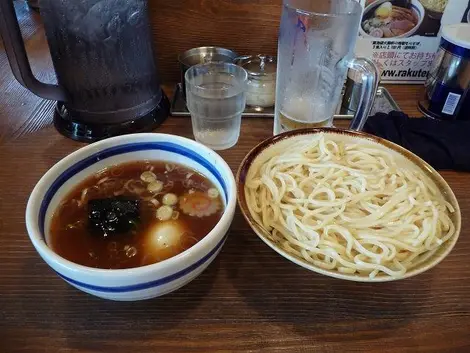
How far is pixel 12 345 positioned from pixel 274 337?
44 cm

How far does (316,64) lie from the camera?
3.69 feet

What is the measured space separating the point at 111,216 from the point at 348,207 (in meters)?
0.49

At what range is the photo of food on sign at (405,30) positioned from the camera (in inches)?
50.7

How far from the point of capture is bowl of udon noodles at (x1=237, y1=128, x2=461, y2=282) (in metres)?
0.72

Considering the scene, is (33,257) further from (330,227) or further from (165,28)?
(165,28)

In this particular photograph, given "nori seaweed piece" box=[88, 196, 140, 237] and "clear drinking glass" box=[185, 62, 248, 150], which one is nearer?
"nori seaweed piece" box=[88, 196, 140, 237]

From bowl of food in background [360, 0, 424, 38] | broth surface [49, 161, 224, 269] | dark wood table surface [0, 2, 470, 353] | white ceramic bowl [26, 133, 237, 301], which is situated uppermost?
bowl of food in background [360, 0, 424, 38]

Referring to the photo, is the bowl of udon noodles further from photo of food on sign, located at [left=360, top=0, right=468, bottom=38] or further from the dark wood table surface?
photo of food on sign, located at [left=360, top=0, right=468, bottom=38]

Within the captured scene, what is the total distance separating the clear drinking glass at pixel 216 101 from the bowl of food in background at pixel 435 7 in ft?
2.17

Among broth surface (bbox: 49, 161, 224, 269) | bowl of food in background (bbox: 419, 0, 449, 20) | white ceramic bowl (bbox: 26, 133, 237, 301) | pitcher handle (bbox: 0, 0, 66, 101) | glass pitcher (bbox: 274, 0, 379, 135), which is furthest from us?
bowl of food in background (bbox: 419, 0, 449, 20)

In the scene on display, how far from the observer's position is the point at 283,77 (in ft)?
3.78

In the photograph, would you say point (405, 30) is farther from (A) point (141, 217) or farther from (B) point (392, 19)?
(A) point (141, 217)

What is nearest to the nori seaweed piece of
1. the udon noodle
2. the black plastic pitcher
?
the udon noodle

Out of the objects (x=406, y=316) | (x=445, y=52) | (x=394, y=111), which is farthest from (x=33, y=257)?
(x=445, y=52)
